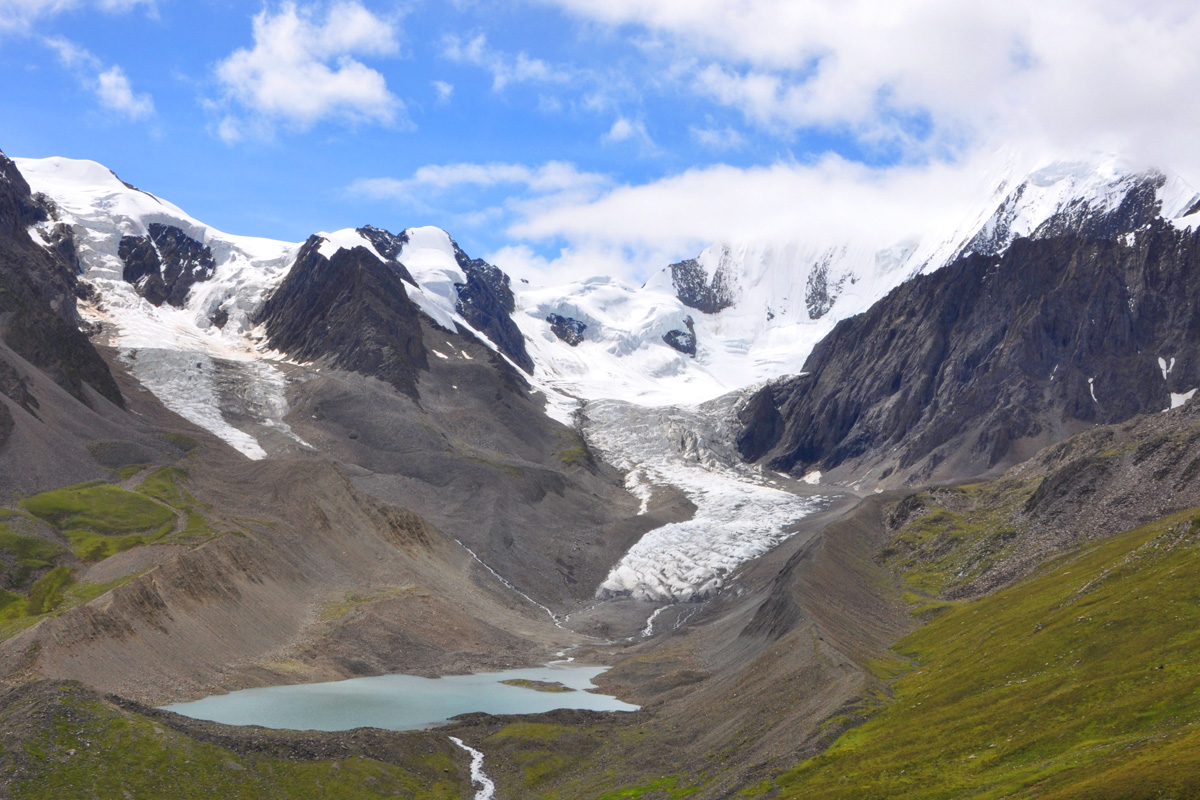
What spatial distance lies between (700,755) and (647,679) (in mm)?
34830

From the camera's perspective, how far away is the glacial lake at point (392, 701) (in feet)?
252

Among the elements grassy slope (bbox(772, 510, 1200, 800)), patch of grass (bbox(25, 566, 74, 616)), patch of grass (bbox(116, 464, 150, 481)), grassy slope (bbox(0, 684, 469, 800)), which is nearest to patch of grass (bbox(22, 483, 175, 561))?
patch of grass (bbox(25, 566, 74, 616))

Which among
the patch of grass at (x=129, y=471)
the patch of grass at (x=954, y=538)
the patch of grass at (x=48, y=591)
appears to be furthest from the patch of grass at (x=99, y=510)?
the patch of grass at (x=954, y=538)

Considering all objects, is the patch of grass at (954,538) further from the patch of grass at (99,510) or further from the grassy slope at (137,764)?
the patch of grass at (99,510)

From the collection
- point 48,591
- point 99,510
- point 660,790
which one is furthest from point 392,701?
point 99,510

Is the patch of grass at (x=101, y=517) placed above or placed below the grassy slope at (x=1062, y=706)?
below

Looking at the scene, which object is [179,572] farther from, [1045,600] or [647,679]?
[1045,600]

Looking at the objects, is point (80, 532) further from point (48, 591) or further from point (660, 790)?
point (660, 790)

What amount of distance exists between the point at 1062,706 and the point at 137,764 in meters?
49.5

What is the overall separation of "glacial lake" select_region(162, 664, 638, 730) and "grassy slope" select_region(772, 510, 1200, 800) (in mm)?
34667

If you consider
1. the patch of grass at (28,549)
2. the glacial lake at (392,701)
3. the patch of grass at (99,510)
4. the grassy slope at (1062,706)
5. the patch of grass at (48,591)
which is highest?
the grassy slope at (1062,706)

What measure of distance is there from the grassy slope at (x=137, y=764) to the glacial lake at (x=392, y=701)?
14257 mm

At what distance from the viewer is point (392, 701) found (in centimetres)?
8900

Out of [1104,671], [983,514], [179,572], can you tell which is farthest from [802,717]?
[983,514]
